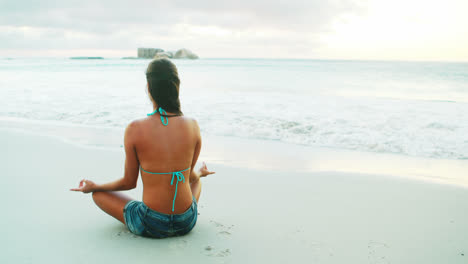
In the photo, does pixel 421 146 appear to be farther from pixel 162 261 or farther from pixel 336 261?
pixel 162 261

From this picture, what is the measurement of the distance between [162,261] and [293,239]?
3.47ft

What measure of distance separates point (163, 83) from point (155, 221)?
1017 mm

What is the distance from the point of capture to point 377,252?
274cm

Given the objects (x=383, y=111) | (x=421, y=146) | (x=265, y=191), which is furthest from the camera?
(x=383, y=111)

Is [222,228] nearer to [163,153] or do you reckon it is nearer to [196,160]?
[196,160]

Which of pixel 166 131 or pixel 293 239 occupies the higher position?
pixel 166 131

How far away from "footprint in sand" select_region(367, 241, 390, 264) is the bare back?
4.70 ft

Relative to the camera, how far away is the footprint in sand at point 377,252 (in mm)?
2627

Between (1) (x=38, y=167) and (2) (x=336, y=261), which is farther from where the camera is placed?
(1) (x=38, y=167)

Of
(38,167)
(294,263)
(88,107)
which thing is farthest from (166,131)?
(88,107)

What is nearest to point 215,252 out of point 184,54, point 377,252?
point 377,252

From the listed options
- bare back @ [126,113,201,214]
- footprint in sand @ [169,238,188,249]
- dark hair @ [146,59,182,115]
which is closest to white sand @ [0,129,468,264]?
footprint in sand @ [169,238,188,249]

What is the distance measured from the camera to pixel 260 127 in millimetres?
8656

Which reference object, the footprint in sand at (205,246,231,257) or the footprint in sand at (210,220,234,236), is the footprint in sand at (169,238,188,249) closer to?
the footprint in sand at (205,246,231,257)
